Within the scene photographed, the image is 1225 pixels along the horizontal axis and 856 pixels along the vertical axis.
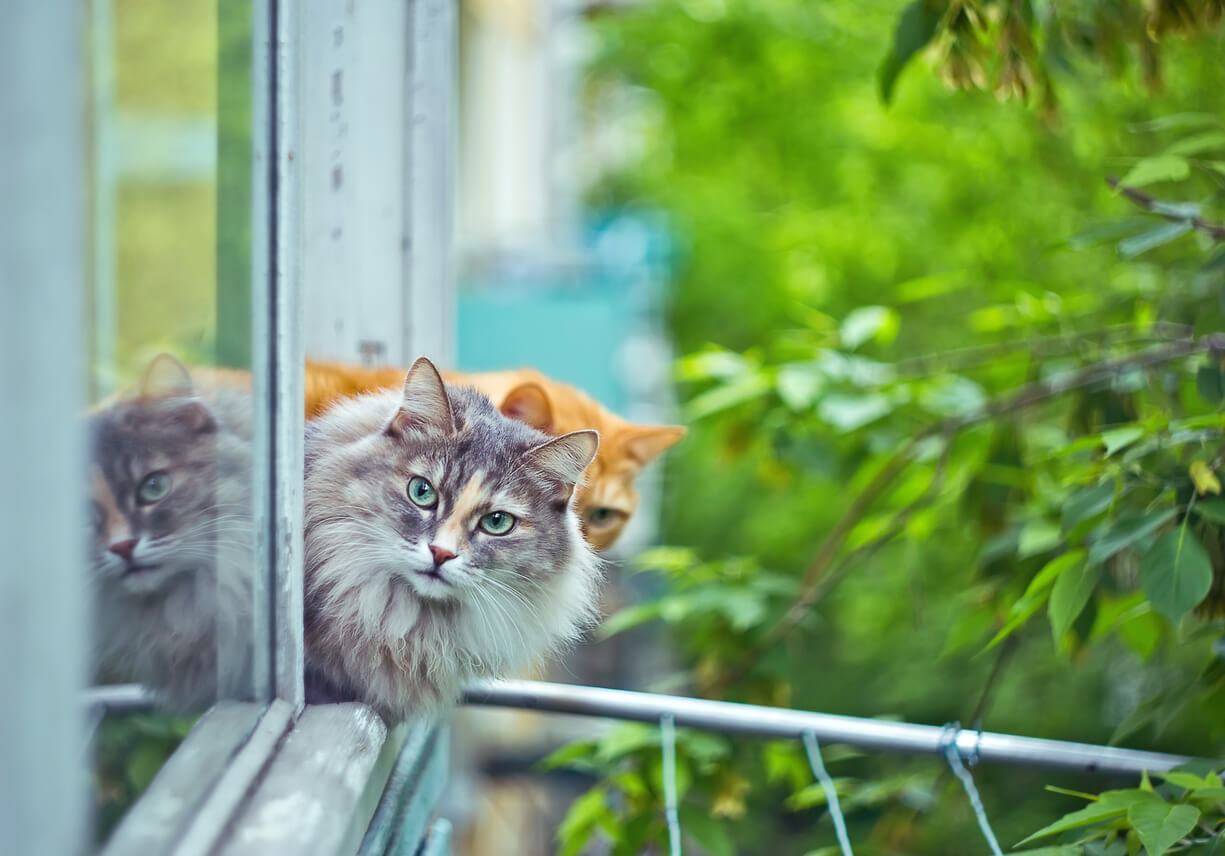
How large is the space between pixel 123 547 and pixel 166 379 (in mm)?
146

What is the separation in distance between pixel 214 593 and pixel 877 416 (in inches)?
54.9

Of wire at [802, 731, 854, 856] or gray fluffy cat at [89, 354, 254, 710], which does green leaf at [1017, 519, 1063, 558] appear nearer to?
wire at [802, 731, 854, 856]

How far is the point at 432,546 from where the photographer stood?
3.28 feet

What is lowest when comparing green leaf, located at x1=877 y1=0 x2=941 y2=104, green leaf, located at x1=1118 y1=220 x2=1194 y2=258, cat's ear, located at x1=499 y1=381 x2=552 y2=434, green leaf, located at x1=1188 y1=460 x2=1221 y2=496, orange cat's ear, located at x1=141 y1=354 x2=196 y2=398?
green leaf, located at x1=1188 y1=460 x2=1221 y2=496

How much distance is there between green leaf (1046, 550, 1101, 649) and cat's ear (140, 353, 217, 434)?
3.12ft

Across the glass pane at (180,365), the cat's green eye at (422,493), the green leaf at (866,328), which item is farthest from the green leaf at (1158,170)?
the glass pane at (180,365)

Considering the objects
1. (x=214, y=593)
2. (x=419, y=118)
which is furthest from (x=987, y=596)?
(x=214, y=593)

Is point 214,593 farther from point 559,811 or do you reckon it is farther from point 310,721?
point 559,811

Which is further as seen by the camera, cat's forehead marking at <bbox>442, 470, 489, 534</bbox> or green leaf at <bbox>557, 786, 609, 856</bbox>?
green leaf at <bbox>557, 786, 609, 856</bbox>

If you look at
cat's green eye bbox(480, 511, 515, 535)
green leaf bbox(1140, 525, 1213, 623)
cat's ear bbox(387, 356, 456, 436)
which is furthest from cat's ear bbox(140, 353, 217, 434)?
green leaf bbox(1140, 525, 1213, 623)

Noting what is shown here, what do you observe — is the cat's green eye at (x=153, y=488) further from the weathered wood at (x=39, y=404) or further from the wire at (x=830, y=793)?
the wire at (x=830, y=793)

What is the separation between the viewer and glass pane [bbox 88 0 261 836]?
0.74m

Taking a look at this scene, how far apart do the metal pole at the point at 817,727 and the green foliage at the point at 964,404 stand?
0.06 meters

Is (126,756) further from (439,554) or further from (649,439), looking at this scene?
(649,439)
